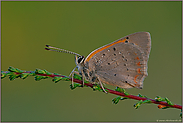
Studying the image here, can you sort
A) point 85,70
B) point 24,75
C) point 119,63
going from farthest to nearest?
point 119,63
point 85,70
point 24,75

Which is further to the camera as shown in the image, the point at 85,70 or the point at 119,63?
the point at 119,63

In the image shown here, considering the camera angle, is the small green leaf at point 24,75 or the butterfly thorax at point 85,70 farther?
the butterfly thorax at point 85,70

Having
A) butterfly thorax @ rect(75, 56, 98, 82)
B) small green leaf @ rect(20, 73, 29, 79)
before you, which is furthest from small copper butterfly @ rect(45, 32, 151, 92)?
small green leaf @ rect(20, 73, 29, 79)

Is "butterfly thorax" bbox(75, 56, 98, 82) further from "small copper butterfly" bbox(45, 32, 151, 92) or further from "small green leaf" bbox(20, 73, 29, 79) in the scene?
"small green leaf" bbox(20, 73, 29, 79)

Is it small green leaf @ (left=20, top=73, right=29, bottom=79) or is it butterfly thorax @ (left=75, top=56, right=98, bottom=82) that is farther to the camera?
butterfly thorax @ (left=75, top=56, right=98, bottom=82)

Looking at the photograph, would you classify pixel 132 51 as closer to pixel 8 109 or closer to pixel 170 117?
pixel 170 117

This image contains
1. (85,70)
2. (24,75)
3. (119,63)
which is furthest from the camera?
(119,63)

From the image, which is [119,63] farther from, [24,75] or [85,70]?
[24,75]

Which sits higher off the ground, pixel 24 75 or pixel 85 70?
pixel 24 75

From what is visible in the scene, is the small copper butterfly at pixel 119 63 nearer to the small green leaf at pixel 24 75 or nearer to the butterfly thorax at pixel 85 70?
the butterfly thorax at pixel 85 70

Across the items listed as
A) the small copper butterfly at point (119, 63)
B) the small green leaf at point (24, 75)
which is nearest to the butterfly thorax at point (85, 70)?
the small copper butterfly at point (119, 63)

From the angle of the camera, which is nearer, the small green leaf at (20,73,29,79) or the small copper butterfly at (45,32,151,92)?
the small green leaf at (20,73,29,79)

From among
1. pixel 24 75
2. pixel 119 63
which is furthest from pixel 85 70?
pixel 24 75
